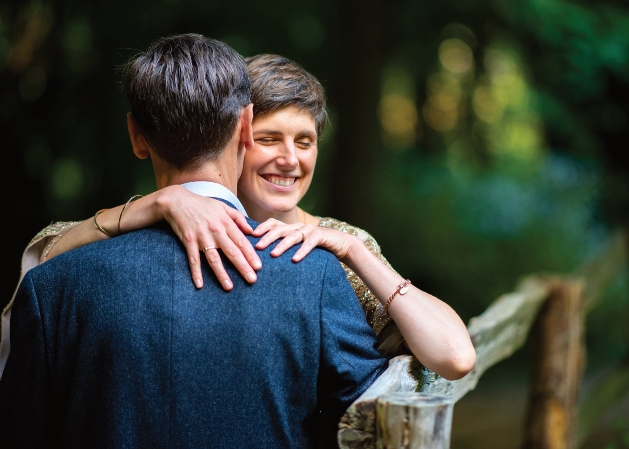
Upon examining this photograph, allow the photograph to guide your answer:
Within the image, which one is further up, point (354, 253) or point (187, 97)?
point (187, 97)

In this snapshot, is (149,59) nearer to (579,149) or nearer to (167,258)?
(167,258)

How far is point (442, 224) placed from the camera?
9578mm

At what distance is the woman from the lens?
5.57ft

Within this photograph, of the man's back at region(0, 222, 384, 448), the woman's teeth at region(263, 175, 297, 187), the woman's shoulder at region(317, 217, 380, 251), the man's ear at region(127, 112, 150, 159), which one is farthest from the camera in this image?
the woman's teeth at region(263, 175, 297, 187)

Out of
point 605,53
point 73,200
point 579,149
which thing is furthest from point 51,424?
point 579,149

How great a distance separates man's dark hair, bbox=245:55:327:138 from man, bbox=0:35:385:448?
831 millimetres

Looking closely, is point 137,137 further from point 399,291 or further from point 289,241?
point 399,291

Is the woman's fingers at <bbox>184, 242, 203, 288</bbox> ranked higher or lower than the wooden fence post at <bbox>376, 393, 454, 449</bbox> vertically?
higher

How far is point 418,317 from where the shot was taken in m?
1.85

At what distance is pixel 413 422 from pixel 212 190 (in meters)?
0.78

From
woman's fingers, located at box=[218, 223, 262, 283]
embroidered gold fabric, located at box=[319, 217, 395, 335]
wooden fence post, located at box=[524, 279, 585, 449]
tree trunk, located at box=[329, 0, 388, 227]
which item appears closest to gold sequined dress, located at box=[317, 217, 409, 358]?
embroidered gold fabric, located at box=[319, 217, 395, 335]

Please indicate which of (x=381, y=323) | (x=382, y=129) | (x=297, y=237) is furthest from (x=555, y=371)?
(x=382, y=129)

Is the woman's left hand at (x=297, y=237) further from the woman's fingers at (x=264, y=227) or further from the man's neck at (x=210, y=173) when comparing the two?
the man's neck at (x=210, y=173)

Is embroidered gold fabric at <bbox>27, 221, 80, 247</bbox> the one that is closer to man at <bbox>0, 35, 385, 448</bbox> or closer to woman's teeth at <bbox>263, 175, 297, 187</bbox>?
man at <bbox>0, 35, 385, 448</bbox>
